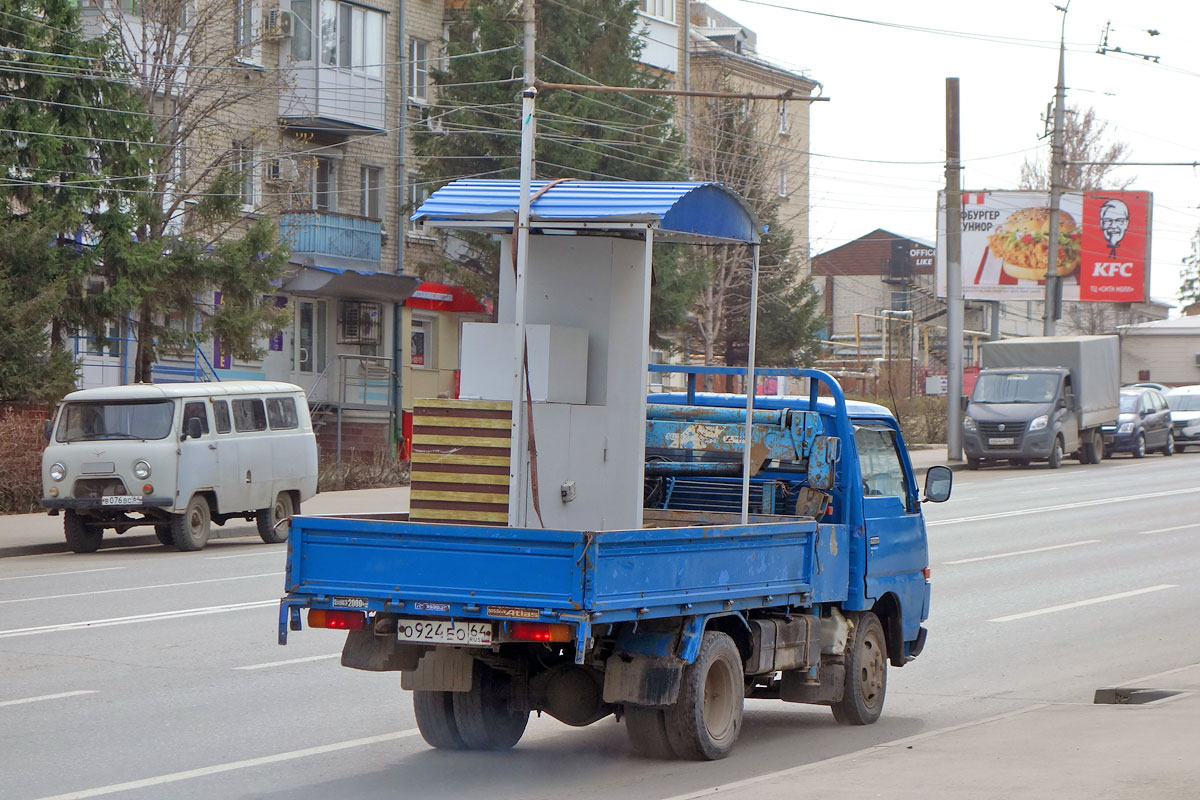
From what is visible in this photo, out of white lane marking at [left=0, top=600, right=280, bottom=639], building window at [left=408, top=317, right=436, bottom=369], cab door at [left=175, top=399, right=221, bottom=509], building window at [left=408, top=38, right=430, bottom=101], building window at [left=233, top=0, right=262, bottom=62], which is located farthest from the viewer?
building window at [left=408, top=317, right=436, bottom=369]

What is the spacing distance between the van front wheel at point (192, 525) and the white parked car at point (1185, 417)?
100 feet

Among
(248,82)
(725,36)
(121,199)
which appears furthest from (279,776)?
(725,36)

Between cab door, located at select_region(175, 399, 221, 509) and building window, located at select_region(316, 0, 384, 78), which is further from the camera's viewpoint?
building window, located at select_region(316, 0, 384, 78)

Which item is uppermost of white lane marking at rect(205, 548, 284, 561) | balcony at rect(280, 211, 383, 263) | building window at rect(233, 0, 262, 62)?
building window at rect(233, 0, 262, 62)

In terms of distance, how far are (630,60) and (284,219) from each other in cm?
874

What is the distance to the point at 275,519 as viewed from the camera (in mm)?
21047

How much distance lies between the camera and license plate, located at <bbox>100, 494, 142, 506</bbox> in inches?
746

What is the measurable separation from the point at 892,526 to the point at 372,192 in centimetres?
3008

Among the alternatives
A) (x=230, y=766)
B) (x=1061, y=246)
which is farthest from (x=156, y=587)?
(x=1061, y=246)

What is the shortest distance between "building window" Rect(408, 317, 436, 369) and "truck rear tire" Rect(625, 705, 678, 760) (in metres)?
32.3

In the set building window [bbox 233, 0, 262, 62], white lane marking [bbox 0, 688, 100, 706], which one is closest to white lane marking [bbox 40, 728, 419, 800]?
white lane marking [bbox 0, 688, 100, 706]

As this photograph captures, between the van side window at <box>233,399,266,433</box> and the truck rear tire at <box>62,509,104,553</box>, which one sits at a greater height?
the van side window at <box>233,399,266,433</box>

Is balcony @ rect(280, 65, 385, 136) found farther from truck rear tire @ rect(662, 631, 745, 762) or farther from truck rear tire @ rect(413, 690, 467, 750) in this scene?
truck rear tire @ rect(662, 631, 745, 762)

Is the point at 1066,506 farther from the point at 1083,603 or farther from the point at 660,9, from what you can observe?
the point at 660,9
